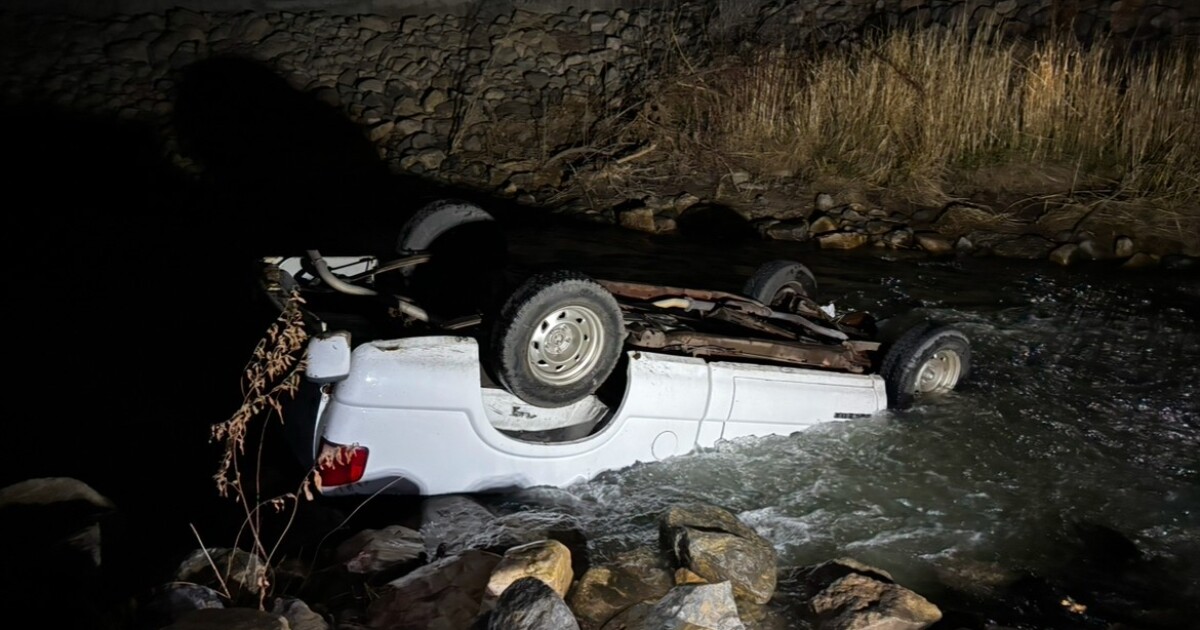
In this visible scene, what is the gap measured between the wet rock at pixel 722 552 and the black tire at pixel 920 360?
1.67 metres

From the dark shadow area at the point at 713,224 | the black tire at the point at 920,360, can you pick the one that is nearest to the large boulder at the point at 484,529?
the black tire at the point at 920,360

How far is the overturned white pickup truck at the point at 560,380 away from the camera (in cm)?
478

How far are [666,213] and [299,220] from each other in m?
3.85

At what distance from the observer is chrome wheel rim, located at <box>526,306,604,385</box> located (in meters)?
4.92

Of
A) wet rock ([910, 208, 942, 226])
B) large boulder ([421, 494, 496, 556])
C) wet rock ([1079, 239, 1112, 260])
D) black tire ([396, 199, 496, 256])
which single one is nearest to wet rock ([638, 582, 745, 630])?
large boulder ([421, 494, 496, 556])

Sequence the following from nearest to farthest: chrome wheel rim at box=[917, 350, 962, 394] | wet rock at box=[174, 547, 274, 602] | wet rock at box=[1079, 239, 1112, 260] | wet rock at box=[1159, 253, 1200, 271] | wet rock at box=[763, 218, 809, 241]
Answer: wet rock at box=[174, 547, 274, 602] < chrome wheel rim at box=[917, 350, 962, 394] < wet rock at box=[1159, 253, 1200, 271] < wet rock at box=[1079, 239, 1112, 260] < wet rock at box=[763, 218, 809, 241]

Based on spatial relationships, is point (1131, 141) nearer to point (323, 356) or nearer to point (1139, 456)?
point (1139, 456)

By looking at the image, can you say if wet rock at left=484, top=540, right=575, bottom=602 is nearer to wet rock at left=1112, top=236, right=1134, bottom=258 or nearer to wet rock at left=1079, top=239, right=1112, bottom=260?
wet rock at left=1079, top=239, right=1112, bottom=260

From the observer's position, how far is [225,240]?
1019cm

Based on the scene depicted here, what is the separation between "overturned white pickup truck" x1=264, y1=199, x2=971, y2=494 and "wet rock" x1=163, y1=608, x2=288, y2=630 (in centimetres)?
93

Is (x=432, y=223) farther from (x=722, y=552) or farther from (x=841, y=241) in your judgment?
(x=841, y=241)

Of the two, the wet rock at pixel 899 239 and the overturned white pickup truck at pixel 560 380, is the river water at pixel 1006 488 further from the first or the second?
the wet rock at pixel 899 239

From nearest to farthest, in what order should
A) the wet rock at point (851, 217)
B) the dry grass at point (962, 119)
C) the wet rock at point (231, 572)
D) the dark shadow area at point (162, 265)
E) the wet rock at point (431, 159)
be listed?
the wet rock at point (231, 572), the dark shadow area at point (162, 265), the wet rock at point (851, 217), the dry grass at point (962, 119), the wet rock at point (431, 159)

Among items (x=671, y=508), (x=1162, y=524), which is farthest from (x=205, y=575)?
(x=1162, y=524)
